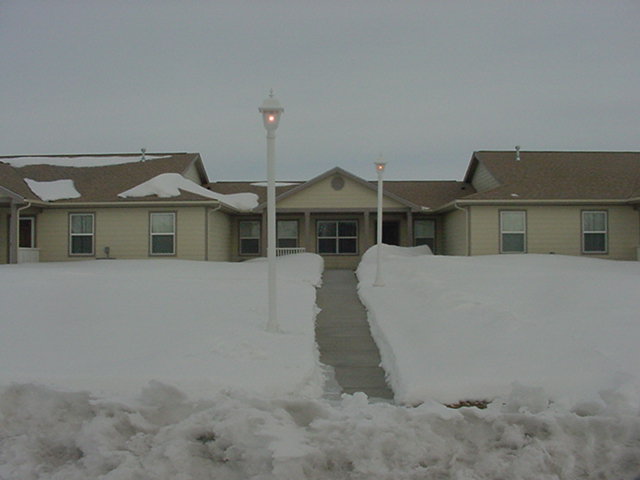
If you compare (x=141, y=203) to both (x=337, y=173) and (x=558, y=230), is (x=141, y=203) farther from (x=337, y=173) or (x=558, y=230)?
(x=558, y=230)

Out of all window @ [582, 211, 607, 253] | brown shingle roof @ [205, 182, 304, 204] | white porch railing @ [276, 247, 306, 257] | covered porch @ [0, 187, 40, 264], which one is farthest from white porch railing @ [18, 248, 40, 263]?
window @ [582, 211, 607, 253]

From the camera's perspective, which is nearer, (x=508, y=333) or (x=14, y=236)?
(x=508, y=333)

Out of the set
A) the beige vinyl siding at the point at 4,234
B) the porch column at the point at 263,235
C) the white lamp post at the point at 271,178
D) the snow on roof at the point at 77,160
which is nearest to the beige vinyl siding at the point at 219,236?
the porch column at the point at 263,235

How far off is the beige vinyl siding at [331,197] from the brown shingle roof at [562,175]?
3825 mm

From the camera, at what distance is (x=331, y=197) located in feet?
69.7

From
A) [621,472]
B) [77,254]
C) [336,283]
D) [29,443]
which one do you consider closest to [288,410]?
[29,443]

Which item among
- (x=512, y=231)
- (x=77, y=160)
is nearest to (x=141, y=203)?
(x=77, y=160)

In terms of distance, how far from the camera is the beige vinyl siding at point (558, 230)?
64.5 feet

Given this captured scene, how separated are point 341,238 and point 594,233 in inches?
355

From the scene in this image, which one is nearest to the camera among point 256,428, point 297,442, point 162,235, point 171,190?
point 297,442

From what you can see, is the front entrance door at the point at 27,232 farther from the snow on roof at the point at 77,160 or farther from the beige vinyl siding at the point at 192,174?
the beige vinyl siding at the point at 192,174

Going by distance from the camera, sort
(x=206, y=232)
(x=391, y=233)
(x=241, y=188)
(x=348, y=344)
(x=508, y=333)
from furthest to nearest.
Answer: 1. (x=241, y=188)
2. (x=391, y=233)
3. (x=206, y=232)
4. (x=348, y=344)
5. (x=508, y=333)

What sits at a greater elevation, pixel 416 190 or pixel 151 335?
pixel 416 190

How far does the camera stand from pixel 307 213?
827 inches
